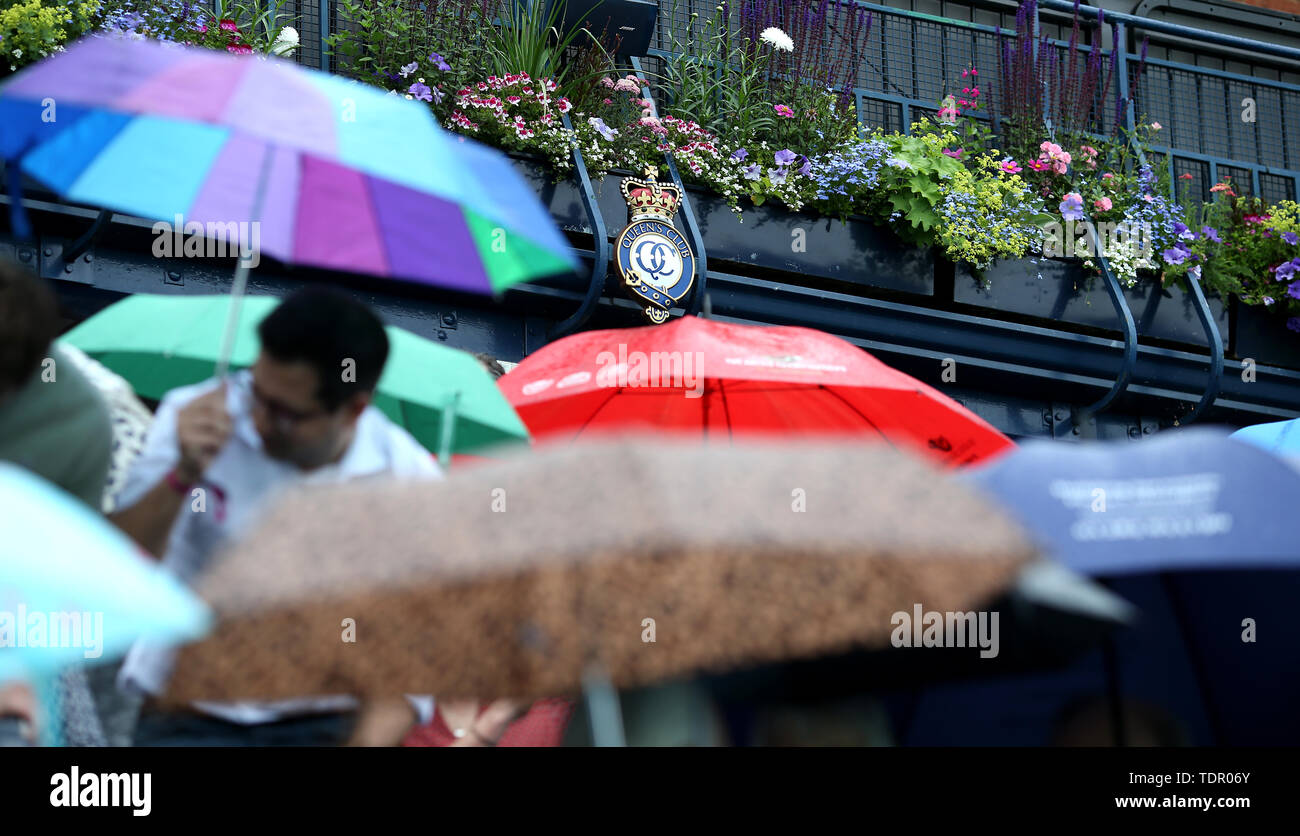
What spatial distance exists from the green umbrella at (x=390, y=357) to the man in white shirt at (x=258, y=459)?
818 millimetres

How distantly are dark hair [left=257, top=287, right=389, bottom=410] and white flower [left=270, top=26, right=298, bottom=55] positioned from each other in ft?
14.5

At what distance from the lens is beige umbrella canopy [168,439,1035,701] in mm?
2104

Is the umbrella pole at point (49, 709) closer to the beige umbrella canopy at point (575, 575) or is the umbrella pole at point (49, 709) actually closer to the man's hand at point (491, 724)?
the beige umbrella canopy at point (575, 575)

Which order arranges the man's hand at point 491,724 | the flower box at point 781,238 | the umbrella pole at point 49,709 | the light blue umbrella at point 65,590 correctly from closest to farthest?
the light blue umbrella at point 65,590 → the umbrella pole at point 49,709 → the man's hand at point 491,724 → the flower box at point 781,238

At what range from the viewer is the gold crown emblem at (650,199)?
741cm

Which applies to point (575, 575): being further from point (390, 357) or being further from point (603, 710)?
point (390, 357)

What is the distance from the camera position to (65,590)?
1721 mm

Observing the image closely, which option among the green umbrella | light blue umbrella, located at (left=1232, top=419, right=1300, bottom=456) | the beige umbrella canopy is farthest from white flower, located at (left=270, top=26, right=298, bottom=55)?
the beige umbrella canopy

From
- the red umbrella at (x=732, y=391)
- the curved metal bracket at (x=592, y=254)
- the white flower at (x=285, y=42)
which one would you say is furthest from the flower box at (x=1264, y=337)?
the white flower at (x=285, y=42)

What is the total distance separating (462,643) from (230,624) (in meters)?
0.34

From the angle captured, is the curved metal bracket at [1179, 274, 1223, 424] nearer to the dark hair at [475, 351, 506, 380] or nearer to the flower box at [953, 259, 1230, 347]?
the flower box at [953, 259, 1230, 347]

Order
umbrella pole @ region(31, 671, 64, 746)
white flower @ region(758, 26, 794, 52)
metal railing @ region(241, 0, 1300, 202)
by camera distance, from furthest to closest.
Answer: metal railing @ region(241, 0, 1300, 202)
white flower @ region(758, 26, 794, 52)
umbrella pole @ region(31, 671, 64, 746)
